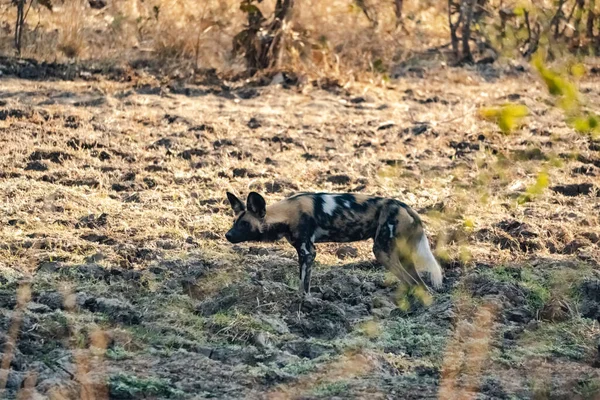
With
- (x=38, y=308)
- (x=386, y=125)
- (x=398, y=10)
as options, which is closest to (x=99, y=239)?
(x=38, y=308)

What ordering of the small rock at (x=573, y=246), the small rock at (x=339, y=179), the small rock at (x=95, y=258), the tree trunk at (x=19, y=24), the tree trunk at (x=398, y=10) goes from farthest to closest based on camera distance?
the tree trunk at (x=398, y=10) → the tree trunk at (x=19, y=24) → the small rock at (x=339, y=179) → the small rock at (x=573, y=246) → the small rock at (x=95, y=258)

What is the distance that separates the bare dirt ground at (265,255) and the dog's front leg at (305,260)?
8cm

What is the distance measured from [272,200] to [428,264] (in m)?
1.85

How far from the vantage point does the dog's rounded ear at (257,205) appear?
4.98 m

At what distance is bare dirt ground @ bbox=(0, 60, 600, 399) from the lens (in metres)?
3.84

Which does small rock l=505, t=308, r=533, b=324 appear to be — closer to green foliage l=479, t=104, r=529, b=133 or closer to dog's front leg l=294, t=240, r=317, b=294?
dog's front leg l=294, t=240, r=317, b=294

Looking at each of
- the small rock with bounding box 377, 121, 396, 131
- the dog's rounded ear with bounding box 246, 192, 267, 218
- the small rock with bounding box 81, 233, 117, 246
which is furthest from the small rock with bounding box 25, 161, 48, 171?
the small rock with bounding box 377, 121, 396, 131

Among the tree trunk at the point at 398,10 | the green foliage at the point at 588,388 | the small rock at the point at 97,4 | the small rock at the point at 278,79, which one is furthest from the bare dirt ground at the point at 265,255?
the tree trunk at the point at 398,10

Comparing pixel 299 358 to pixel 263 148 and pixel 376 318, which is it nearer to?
pixel 376 318

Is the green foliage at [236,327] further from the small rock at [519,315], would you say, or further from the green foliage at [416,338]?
the small rock at [519,315]

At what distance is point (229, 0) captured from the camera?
36.0ft

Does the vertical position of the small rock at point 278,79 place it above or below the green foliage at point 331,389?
above

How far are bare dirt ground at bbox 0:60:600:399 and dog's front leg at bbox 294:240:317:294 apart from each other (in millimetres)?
82

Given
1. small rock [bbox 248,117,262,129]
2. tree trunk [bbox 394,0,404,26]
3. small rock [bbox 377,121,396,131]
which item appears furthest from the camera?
tree trunk [bbox 394,0,404,26]
